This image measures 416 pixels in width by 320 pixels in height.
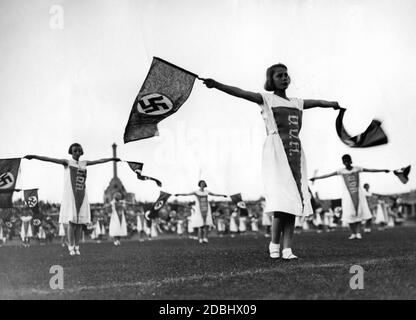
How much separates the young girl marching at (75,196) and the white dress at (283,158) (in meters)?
3.62

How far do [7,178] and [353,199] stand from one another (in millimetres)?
7342

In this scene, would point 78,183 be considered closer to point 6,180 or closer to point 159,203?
point 6,180

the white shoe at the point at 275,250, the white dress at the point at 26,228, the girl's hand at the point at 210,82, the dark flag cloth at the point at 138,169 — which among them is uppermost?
the girl's hand at the point at 210,82

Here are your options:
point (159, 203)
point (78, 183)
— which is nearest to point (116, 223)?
point (159, 203)

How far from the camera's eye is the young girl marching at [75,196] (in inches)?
355

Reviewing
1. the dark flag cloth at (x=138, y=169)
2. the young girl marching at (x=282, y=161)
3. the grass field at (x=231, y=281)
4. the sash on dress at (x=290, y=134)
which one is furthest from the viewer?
the dark flag cloth at (x=138, y=169)

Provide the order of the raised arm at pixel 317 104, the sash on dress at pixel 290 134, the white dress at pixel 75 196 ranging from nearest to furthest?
1. the sash on dress at pixel 290 134
2. the raised arm at pixel 317 104
3. the white dress at pixel 75 196

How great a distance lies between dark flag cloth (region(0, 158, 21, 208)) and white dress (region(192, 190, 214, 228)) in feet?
25.2

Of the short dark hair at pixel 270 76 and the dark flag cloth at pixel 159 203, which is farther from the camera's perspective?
the dark flag cloth at pixel 159 203

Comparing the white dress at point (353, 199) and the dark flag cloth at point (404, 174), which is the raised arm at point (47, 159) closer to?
the dark flag cloth at point (404, 174)

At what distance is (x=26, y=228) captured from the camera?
18094 millimetres

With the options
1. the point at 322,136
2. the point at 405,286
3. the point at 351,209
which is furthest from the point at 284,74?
the point at 351,209

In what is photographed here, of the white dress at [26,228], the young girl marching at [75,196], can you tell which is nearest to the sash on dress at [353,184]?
the young girl marching at [75,196]

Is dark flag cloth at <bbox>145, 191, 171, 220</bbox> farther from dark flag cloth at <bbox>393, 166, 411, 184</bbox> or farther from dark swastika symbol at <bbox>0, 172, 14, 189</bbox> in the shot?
dark flag cloth at <bbox>393, 166, 411, 184</bbox>
